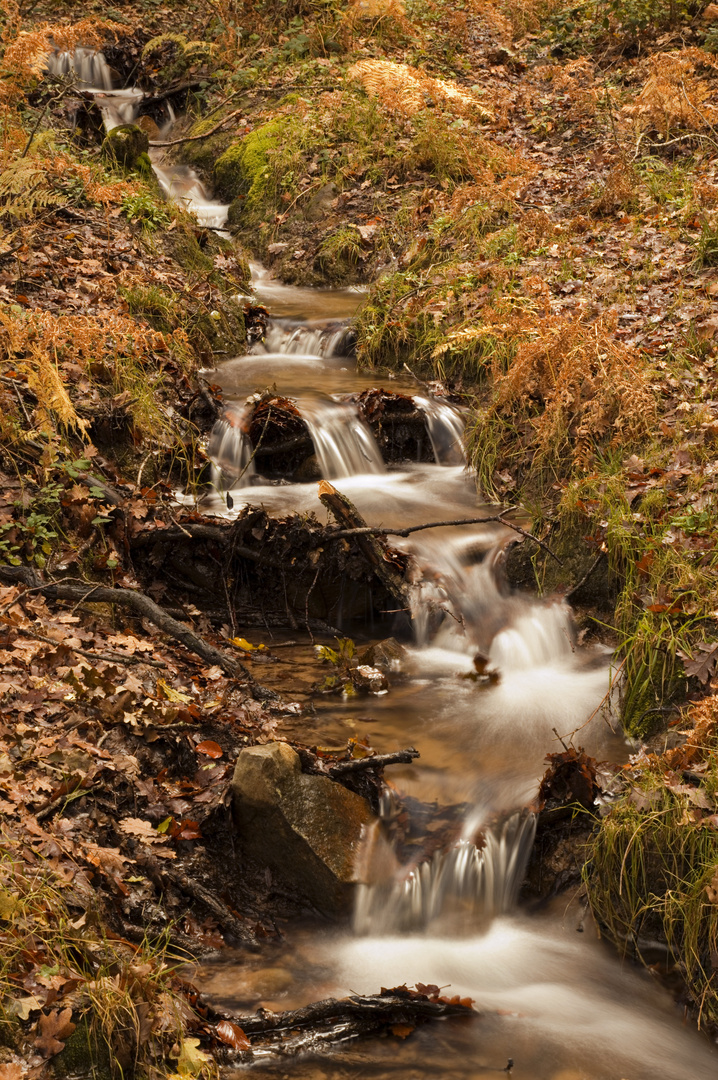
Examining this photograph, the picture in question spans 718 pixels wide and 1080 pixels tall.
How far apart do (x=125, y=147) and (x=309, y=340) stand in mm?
3827

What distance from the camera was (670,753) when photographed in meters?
3.90

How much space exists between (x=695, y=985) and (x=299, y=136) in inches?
476

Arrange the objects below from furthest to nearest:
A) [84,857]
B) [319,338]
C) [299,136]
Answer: [299,136]
[319,338]
[84,857]

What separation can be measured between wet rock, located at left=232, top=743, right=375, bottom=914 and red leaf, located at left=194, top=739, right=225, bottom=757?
0.95 feet

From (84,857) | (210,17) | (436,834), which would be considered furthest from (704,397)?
(210,17)

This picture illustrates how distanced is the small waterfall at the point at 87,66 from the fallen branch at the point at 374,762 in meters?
13.7

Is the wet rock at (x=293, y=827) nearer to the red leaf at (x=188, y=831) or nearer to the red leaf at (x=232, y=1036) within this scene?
the red leaf at (x=188, y=831)

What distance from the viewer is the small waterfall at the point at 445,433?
25.6ft

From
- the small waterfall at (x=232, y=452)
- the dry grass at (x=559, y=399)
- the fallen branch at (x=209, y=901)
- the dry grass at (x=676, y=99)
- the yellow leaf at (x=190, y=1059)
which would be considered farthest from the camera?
the dry grass at (x=676, y=99)

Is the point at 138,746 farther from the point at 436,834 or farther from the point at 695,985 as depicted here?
the point at 695,985

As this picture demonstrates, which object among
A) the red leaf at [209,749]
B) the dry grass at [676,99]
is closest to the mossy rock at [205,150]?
the dry grass at [676,99]

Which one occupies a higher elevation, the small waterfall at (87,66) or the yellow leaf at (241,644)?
the small waterfall at (87,66)

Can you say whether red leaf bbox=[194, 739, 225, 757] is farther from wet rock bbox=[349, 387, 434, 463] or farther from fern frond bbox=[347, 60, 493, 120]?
fern frond bbox=[347, 60, 493, 120]

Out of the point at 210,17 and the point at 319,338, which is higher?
the point at 210,17
